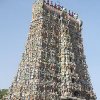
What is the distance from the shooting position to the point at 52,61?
44.9 m

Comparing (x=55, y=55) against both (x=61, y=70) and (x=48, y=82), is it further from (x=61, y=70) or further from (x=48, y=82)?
(x=48, y=82)

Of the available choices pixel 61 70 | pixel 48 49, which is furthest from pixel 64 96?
pixel 48 49

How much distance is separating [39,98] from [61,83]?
5.22m

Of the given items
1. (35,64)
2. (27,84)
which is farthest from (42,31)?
(27,84)

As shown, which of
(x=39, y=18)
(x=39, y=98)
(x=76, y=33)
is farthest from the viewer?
(x=76, y=33)

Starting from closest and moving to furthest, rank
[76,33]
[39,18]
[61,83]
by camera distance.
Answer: [61,83] < [39,18] < [76,33]

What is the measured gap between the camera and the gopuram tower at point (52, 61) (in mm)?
42062

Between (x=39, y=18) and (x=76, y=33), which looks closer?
(x=39, y=18)

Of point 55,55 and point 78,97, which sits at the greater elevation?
point 55,55

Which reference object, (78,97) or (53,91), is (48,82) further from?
(78,97)

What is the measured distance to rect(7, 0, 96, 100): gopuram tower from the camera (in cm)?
4206

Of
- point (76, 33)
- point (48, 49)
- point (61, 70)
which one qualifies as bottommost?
point (61, 70)

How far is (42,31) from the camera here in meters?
45.9

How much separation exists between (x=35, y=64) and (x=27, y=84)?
9.95 ft
